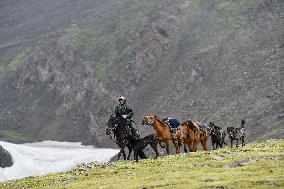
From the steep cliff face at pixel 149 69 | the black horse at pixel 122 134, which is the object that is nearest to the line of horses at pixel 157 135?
the black horse at pixel 122 134

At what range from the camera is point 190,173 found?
2667 cm

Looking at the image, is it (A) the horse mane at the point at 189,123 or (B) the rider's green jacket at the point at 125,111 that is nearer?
(B) the rider's green jacket at the point at 125,111

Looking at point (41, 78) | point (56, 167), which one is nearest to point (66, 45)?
point (41, 78)

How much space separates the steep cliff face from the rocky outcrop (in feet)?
65.7

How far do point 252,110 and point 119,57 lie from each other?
46.2 m

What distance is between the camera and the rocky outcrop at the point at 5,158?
4050 inches

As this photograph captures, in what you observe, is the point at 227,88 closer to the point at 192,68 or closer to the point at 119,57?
the point at 192,68

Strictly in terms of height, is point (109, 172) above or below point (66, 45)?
below

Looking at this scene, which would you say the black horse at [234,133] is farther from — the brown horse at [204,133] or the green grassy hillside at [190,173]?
the green grassy hillside at [190,173]

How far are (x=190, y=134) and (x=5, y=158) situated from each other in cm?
7085

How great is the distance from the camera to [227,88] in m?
111

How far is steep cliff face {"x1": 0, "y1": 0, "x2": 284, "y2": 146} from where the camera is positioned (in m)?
110

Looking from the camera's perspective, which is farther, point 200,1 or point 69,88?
point 200,1

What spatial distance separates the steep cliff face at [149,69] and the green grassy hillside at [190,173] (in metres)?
63.2
